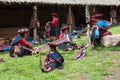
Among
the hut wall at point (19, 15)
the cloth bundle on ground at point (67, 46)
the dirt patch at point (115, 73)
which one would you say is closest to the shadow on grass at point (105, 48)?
the cloth bundle on ground at point (67, 46)

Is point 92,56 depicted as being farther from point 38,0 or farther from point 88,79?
point 38,0

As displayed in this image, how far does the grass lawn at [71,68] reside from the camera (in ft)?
27.3

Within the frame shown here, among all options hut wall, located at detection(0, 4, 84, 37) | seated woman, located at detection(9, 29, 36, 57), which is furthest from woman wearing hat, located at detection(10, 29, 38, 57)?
hut wall, located at detection(0, 4, 84, 37)

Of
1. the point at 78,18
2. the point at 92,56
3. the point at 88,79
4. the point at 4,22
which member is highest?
the point at 88,79

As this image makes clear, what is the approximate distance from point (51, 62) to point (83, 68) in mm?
883

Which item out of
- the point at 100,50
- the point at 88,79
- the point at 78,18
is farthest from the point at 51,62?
the point at 78,18

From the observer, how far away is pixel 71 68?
9227mm

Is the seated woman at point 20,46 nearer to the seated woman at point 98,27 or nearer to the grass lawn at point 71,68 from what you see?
the grass lawn at point 71,68

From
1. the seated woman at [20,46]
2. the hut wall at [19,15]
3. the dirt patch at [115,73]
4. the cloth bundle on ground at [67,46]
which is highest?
the dirt patch at [115,73]

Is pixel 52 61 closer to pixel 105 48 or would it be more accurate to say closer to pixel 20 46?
pixel 20 46

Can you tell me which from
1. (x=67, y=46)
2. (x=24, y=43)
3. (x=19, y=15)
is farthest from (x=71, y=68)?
(x=19, y=15)

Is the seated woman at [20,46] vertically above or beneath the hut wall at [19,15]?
above

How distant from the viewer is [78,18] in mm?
24859

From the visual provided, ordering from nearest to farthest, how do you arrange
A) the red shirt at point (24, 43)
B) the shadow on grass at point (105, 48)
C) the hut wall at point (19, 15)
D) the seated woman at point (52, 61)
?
1. the seated woman at point (52, 61)
2. the red shirt at point (24, 43)
3. the shadow on grass at point (105, 48)
4. the hut wall at point (19, 15)
